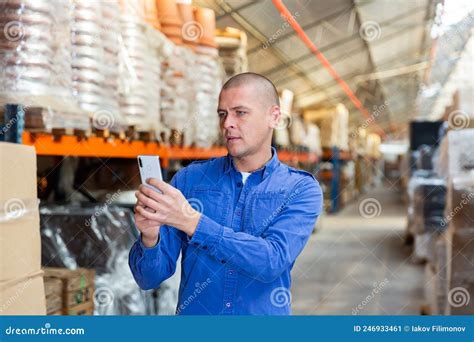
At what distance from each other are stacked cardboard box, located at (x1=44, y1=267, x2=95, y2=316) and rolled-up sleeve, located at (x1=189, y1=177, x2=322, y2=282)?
143 centimetres

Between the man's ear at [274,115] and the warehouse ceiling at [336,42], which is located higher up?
the warehouse ceiling at [336,42]

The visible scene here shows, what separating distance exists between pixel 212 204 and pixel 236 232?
17 centimetres

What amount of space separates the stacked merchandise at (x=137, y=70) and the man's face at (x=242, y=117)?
2.06 metres

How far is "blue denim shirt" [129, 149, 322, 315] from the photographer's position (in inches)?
75.9

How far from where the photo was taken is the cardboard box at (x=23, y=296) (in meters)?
2.29

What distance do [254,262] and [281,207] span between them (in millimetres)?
244

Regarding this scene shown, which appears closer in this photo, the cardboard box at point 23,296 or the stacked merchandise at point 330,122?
the cardboard box at point 23,296

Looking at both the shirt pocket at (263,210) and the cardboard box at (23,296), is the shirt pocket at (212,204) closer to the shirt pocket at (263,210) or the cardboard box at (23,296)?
the shirt pocket at (263,210)

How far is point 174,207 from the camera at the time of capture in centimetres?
173

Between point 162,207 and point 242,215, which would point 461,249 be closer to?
point 242,215

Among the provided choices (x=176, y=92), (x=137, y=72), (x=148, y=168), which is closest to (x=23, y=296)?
(x=148, y=168)

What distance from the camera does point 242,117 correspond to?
196cm

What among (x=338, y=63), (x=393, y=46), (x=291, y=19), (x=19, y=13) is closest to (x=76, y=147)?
(x=19, y=13)

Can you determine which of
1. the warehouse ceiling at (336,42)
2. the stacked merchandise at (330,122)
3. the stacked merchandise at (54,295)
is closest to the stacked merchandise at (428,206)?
the warehouse ceiling at (336,42)
